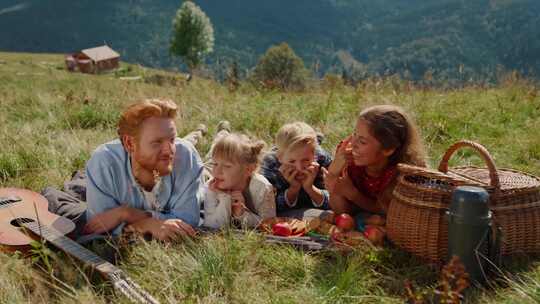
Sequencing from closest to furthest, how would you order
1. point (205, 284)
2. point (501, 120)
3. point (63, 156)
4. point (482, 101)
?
point (205, 284) → point (63, 156) → point (501, 120) → point (482, 101)

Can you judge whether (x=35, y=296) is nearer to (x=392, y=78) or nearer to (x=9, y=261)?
(x=9, y=261)

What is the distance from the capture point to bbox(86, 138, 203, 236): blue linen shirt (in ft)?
14.1

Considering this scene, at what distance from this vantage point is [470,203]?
326 cm

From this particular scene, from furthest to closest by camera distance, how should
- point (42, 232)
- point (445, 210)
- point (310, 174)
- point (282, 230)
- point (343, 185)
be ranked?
point (310, 174) < point (343, 185) < point (282, 230) < point (42, 232) < point (445, 210)

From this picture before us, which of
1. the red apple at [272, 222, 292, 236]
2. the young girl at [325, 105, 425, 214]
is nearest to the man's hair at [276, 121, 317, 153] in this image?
the young girl at [325, 105, 425, 214]

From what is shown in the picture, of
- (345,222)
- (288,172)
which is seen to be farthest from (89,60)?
(345,222)

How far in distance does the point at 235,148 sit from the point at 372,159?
110 cm

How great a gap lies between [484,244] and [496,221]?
313 millimetres

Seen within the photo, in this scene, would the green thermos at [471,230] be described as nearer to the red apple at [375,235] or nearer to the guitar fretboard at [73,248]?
the red apple at [375,235]

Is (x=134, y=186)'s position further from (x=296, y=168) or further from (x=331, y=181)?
(x=331, y=181)

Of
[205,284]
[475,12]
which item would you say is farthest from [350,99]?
[475,12]

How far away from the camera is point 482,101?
334 inches

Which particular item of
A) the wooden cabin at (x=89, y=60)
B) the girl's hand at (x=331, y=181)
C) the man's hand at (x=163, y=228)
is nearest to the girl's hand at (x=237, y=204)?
the man's hand at (x=163, y=228)

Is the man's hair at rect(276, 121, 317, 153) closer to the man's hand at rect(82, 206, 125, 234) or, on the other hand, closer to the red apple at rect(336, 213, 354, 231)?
the red apple at rect(336, 213, 354, 231)
